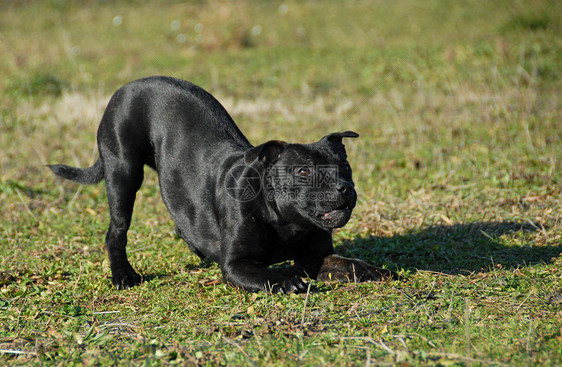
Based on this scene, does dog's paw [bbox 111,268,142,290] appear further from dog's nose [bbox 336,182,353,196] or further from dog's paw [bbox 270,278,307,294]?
dog's nose [bbox 336,182,353,196]

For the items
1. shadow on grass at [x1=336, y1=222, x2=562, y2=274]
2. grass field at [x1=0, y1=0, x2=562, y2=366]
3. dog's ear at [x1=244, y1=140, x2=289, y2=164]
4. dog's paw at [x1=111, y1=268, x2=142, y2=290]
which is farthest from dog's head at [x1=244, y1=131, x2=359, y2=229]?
dog's paw at [x1=111, y1=268, x2=142, y2=290]

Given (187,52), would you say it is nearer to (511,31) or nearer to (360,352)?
(511,31)

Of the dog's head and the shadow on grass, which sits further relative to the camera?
the shadow on grass

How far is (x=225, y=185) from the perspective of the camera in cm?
507

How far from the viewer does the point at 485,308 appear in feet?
13.4

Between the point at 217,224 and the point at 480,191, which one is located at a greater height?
the point at 217,224

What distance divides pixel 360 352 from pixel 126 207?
2942 mm

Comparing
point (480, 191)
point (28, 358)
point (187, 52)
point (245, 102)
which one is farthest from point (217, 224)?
A: point (187, 52)

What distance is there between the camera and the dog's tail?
238 inches

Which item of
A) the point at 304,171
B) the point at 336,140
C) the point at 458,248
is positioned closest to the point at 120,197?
the point at 304,171

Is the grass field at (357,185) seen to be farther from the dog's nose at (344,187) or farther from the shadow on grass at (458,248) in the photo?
the dog's nose at (344,187)

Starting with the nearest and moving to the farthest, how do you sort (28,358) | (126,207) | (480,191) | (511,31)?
(28,358) < (126,207) < (480,191) < (511,31)

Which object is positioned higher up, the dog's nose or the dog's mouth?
the dog's nose

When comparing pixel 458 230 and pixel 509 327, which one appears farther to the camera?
pixel 458 230
